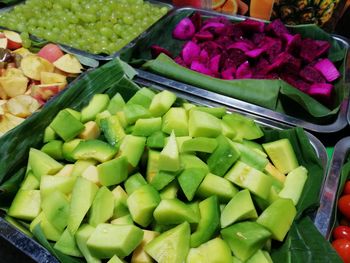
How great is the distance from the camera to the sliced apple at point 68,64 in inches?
66.4

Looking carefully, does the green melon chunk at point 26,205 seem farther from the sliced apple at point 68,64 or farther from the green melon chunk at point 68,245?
the sliced apple at point 68,64

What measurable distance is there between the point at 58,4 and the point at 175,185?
1.55 m

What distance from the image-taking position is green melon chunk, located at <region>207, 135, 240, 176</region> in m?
1.12

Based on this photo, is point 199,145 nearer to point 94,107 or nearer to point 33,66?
point 94,107

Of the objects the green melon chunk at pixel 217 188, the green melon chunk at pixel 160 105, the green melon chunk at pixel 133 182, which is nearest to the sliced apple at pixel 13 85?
the green melon chunk at pixel 160 105

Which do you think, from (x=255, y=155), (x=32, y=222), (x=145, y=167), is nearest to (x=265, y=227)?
(x=255, y=155)

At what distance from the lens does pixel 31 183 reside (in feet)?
4.02

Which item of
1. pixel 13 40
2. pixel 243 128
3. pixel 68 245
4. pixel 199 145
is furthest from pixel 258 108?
pixel 13 40

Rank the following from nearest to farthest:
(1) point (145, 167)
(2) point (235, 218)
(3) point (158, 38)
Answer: (2) point (235, 218) → (1) point (145, 167) → (3) point (158, 38)

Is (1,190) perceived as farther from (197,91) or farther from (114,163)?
(197,91)

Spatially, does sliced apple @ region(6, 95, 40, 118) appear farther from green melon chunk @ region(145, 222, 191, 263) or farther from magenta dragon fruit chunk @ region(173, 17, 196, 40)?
magenta dragon fruit chunk @ region(173, 17, 196, 40)

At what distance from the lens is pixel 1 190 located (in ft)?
3.88

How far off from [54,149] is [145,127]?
1.11 feet

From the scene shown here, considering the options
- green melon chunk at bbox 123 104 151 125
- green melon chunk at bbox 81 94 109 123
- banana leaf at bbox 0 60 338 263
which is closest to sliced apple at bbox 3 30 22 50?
banana leaf at bbox 0 60 338 263
